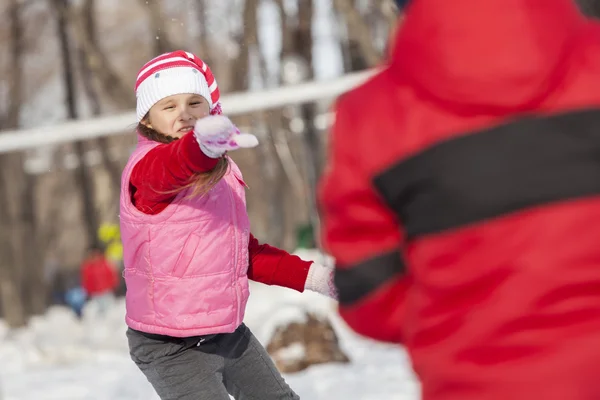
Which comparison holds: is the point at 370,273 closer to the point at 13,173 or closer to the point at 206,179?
the point at 206,179

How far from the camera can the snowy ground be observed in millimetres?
5371

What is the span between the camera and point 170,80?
292 centimetres

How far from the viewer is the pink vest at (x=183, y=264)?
2.60m

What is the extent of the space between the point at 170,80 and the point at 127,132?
2.06 meters

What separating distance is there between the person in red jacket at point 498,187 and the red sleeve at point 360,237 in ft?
0.07

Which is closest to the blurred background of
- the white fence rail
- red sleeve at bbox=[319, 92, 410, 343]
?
the white fence rail

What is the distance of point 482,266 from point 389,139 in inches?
9.4

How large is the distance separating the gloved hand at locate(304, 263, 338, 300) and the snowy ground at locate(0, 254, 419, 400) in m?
2.24

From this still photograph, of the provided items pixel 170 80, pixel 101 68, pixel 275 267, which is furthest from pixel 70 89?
pixel 275 267

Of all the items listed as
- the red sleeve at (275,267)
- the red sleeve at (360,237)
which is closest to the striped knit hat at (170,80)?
the red sleeve at (275,267)

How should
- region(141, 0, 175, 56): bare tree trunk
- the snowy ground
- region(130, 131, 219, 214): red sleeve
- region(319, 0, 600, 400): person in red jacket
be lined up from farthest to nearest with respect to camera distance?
region(141, 0, 175, 56): bare tree trunk < the snowy ground < region(130, 131, 219, 214): red sleeve < region(319, 0, 600, 400): person in red jacket

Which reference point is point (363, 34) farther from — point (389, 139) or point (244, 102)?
point (389, 139)

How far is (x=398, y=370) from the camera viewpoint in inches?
225

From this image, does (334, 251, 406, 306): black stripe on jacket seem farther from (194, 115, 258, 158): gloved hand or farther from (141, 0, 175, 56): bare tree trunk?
(141, 0, 175, 56): bare tree trunk
